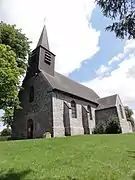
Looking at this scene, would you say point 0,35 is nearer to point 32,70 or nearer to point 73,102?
point 32,70

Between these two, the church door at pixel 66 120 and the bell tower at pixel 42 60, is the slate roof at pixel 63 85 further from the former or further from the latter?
the church door at pixel 66 120

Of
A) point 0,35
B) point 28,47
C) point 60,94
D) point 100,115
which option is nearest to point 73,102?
point 60,94

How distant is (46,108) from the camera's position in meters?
22.8

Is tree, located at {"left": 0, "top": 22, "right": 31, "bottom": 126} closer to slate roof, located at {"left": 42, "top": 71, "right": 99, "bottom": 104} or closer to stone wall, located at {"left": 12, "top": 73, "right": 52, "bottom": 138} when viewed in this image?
stone wall, located at {"left": 12, "top": 73, "right": 52, "bottom": 138}

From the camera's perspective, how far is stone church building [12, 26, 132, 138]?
73.9 feet

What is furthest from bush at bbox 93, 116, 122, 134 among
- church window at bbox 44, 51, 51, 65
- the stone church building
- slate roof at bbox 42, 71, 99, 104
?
church window at bbox 44, 51, 51, 65

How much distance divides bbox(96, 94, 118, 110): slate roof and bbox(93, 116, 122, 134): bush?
4137 mm

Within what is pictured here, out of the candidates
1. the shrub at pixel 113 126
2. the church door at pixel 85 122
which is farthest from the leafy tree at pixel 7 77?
the shrub at pixel 113 126

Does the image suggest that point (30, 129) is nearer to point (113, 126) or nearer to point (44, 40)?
point (113, 126)

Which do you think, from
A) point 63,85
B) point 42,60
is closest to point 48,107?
point 63,85

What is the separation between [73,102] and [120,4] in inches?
780

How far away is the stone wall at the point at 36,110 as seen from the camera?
22.5 metres

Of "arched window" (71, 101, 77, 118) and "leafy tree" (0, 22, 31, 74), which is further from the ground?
"leafy tree" (0, 22, 31, 74)

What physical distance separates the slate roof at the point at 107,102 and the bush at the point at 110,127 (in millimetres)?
4137
